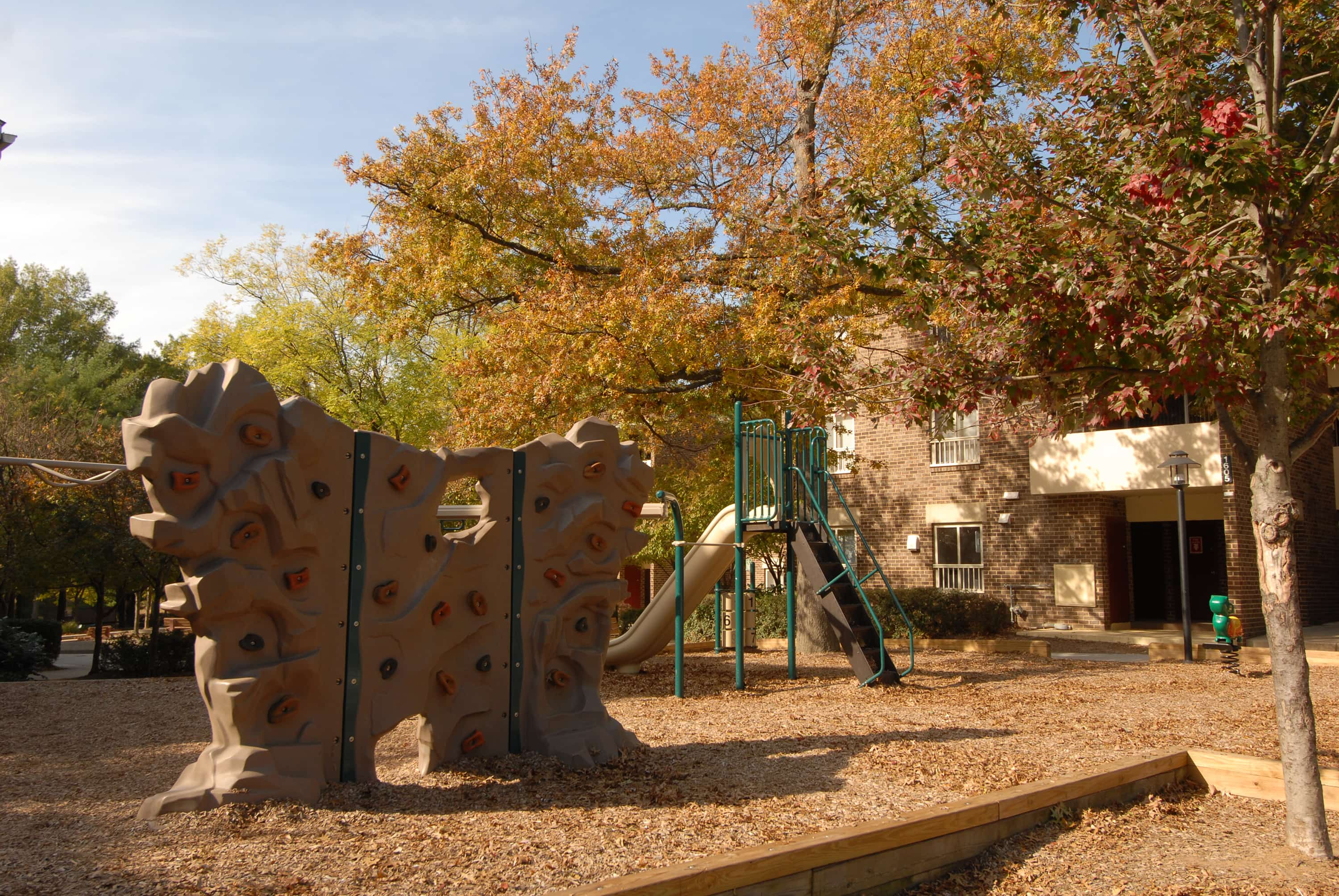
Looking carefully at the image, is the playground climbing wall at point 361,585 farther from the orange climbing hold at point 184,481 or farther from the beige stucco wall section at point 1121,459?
the beige stucco wall section at point 1121,459

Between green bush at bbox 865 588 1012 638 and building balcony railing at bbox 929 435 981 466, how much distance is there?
6177mm

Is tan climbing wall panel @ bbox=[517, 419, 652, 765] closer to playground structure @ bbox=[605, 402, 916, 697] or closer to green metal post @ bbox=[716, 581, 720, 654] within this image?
playground structure @ bbox=[605, 402, 916, 697]

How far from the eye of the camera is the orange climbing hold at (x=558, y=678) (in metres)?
6.78

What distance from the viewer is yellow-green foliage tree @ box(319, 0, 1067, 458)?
14.0 m

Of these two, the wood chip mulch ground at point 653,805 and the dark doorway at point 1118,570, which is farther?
the dark doorway at point 1118,570

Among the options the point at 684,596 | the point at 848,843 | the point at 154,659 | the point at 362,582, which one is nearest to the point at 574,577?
the point at 362,582

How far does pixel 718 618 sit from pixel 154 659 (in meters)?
8.24

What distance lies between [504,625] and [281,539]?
5.46ft

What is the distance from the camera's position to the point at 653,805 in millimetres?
5504

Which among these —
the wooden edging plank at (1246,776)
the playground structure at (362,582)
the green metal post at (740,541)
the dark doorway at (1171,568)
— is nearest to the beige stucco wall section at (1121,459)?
the dark doorway at (1171,568)

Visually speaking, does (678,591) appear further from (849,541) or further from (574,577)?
(849,541)

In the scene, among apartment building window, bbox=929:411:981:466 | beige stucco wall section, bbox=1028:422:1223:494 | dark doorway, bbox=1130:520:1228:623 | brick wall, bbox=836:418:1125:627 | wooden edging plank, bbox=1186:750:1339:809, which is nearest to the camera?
wooden edging plank, bbox=1186:750:1339:809

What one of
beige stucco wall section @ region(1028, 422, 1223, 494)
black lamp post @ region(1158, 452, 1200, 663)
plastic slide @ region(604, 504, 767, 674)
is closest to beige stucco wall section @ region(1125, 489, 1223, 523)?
beige stucco wall section @ region(1028, 422, 1223, 494)

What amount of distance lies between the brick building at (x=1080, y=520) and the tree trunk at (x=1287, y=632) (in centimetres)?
1467
